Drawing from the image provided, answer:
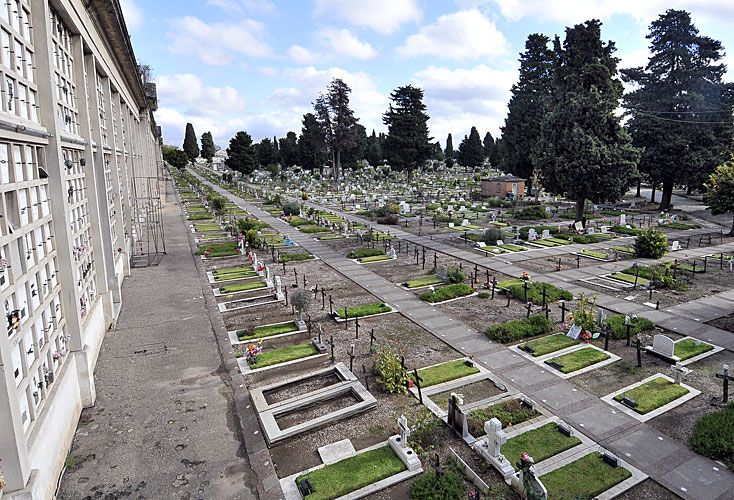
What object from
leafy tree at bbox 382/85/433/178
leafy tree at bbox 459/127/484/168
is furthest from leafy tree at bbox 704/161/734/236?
leafy tree at bbox 459/127/484/168

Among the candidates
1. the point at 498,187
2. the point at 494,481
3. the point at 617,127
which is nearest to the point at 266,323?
the point at 494,481

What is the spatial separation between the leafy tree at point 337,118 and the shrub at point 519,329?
58022 millimetres

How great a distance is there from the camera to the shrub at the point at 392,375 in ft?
38.1

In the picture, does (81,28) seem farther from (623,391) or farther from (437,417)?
(623,391)

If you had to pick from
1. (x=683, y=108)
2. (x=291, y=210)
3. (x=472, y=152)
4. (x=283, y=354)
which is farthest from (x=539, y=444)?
(x=472, y=152)

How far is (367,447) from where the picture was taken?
9539mm

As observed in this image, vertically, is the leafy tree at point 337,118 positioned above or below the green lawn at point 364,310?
above

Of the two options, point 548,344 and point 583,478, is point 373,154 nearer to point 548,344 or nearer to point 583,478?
point 548,344

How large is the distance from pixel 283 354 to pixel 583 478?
8492 mm

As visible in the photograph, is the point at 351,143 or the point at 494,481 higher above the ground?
the point at 351,143

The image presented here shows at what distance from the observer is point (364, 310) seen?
689 inches

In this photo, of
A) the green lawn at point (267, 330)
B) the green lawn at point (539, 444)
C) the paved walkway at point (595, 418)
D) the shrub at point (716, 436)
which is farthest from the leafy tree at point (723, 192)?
the green lawn at point (267, 330)

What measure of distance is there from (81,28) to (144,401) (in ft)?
40.1

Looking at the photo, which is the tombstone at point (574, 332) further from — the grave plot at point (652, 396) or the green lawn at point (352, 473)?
the green lawn at point (352, 473)
